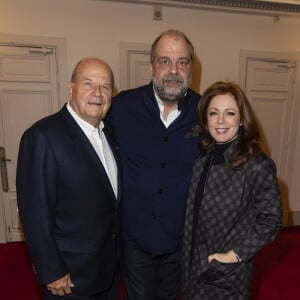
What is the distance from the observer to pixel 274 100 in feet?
12.9

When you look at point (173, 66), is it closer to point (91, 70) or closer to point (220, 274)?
point (91, 70)

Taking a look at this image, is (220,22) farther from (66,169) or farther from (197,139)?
(66,169)

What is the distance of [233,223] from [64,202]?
846mm

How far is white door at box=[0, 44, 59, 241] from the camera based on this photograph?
3160 mm

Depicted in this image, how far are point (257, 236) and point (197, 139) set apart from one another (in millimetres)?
667

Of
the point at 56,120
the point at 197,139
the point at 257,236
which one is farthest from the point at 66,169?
the point at 257,236

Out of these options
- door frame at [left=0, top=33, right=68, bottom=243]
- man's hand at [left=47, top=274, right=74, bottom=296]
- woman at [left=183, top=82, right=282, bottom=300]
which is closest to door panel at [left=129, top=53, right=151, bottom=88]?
door frame at [left=0, top=33, right=68, bottom=243]

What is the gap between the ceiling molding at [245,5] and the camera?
321 cm

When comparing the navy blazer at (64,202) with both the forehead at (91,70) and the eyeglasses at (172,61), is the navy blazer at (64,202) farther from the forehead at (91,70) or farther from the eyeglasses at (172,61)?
the eyeglasses at (172,61)

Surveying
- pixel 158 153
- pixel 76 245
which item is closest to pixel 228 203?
pixel 158 153

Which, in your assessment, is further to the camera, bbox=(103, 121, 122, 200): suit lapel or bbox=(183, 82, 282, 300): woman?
bbox=(103, 121, 122, 200): suit lapel

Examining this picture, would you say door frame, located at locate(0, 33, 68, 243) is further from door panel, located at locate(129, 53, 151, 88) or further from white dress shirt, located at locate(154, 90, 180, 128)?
white dress shirt, located at locate(154, 90, 180, 128)

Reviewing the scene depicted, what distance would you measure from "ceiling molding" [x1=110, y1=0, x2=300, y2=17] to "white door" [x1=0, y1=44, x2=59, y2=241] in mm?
1259

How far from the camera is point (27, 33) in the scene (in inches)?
122
